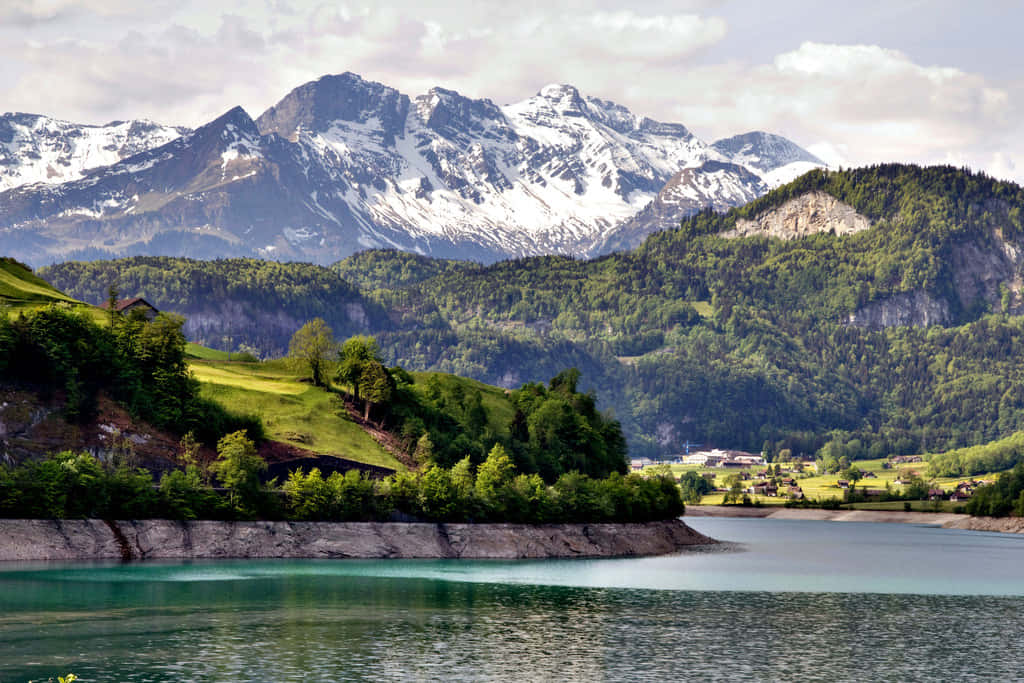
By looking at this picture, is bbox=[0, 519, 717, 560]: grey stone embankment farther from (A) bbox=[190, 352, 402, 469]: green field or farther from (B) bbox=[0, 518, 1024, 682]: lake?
(A) bbox=[190, 352, 402, 469]: green field

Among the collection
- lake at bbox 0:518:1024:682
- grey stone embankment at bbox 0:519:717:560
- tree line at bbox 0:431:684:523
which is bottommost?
lake at bbox 0:518:1024:682

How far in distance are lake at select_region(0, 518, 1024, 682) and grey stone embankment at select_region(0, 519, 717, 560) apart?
3490 millimetres

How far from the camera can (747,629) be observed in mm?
109812

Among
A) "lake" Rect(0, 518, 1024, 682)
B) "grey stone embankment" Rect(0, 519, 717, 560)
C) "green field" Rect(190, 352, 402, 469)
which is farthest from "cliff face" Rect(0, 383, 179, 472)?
"lake" Rect(0, 518, 1024, 682)

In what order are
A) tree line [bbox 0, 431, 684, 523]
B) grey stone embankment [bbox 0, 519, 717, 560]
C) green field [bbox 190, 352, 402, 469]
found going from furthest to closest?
1. green field [bbox 190, 352, 402, 469]
2. tree line [bbox 0, 431, 684, 523]
3. grey stone embankment [bbox 0, 519, 717, 560]

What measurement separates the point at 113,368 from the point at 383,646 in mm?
92387

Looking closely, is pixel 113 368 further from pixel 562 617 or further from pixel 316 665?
pixel 316 665

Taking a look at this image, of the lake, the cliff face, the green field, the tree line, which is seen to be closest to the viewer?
the lake

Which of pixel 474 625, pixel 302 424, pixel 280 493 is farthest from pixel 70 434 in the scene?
pixel 474 625

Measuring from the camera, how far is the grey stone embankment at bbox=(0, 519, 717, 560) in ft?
452

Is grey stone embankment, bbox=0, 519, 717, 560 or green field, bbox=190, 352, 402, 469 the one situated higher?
green field, bbox=190, 352, 402, 469

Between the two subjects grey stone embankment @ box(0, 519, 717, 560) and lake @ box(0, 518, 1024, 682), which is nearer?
lake @ box(0, 518, 1024, 682)

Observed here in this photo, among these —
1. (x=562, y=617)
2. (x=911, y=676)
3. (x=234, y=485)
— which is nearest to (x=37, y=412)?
(x=234, y=485)

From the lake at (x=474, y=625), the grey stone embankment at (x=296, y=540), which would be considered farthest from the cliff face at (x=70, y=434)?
the lake at (x=474, y=625)
